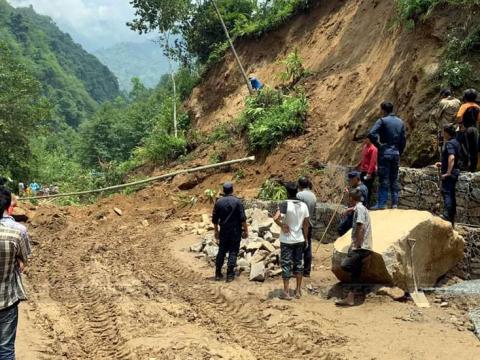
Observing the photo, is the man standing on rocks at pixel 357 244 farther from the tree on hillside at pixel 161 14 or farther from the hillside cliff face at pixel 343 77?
the tree on hillside at pixel 161 14

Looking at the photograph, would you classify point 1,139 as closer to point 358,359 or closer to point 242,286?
point 242,286

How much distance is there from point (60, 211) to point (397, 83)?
34.7 feet

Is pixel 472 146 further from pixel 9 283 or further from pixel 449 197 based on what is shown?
pixel 9 283

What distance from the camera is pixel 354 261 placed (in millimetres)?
7180

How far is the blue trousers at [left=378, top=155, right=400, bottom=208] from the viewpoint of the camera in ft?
29.6

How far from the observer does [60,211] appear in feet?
53.2

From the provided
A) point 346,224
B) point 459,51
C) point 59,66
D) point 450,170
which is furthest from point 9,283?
point 59,66

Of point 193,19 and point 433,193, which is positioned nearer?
point 433,193

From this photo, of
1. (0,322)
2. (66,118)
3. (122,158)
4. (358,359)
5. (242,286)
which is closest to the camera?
(0,322)

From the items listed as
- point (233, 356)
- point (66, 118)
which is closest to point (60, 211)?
point (233, 356)

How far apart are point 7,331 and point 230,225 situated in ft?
14.9

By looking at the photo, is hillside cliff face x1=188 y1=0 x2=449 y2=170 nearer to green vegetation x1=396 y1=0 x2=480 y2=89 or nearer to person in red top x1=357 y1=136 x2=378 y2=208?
green vegetation x1=396 y1=0 x2=480 y2=89

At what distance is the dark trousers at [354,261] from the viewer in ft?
23.3

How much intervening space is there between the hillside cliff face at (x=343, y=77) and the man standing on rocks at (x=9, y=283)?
8336 millimetres
